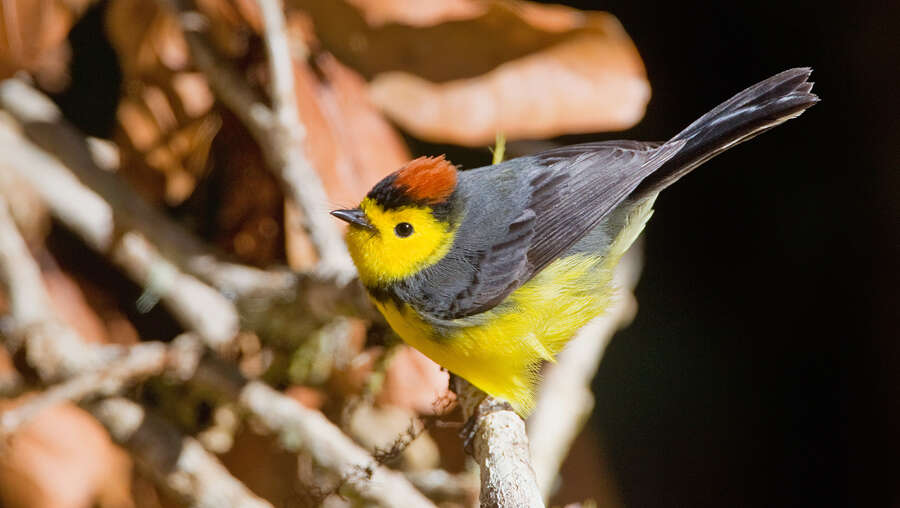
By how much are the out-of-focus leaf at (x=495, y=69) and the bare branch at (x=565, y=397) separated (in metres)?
0.57

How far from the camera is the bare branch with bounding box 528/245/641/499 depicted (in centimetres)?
249

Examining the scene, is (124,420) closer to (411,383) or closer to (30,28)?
(411,383)

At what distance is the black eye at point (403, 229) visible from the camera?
216 cm

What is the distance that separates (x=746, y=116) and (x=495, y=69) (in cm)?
91

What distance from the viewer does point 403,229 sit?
7.12 ft

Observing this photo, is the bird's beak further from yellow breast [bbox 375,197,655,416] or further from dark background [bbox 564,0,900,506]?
dark background [bbox 564,0,900,506]

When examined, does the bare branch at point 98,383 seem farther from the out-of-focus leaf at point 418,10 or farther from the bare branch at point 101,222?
the out-of-focus leaf at point 418,10

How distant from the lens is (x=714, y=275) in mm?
3285

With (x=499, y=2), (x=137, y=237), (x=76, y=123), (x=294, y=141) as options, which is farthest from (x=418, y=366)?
(x=76, y=123)

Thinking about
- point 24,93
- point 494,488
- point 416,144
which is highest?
point 24,93

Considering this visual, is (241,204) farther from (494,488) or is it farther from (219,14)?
(494,488)

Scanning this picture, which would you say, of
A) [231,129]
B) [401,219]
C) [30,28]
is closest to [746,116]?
[401,219]

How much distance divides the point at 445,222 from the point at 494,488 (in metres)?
0.76

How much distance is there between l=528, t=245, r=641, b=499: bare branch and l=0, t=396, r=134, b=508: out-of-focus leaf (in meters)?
1.21
